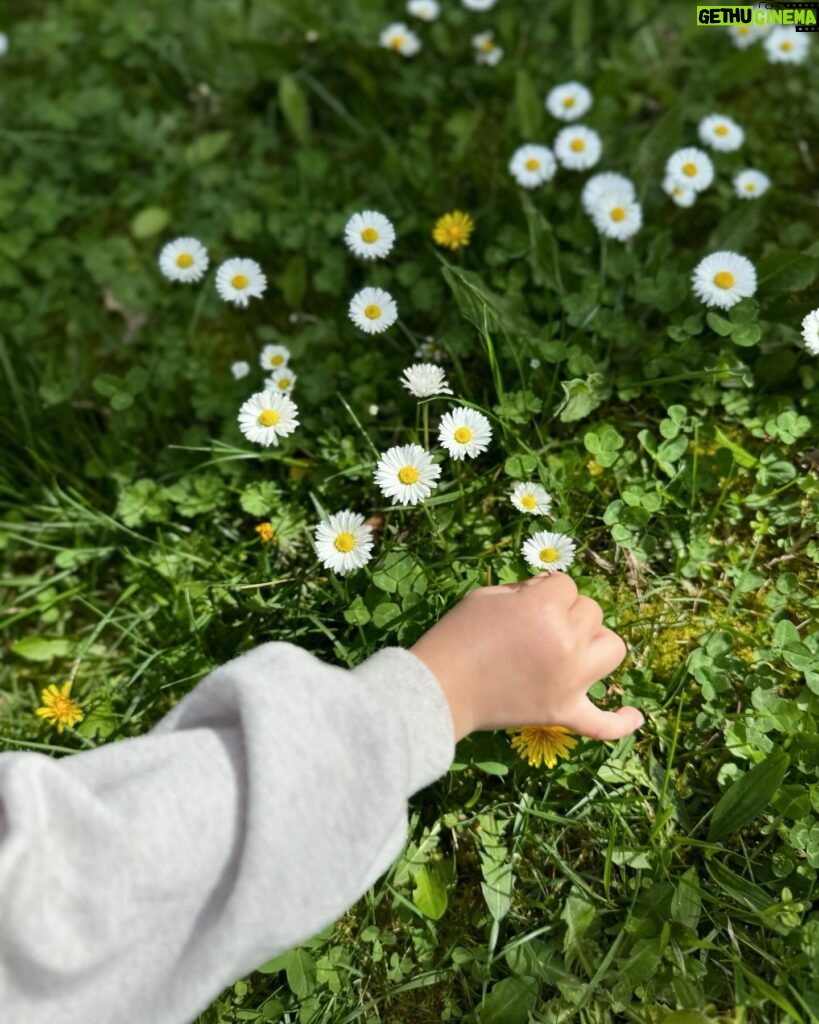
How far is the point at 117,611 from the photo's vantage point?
180 cm

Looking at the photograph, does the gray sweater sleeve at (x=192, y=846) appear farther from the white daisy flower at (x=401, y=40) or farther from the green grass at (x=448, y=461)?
the white daisy flower at (x=401, y=40)

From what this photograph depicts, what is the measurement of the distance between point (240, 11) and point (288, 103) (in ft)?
1.21

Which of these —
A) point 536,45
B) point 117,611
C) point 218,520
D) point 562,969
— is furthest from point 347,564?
point 536,45

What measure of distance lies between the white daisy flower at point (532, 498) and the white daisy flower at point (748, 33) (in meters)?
1.43

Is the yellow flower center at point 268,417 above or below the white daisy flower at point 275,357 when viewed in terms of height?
above

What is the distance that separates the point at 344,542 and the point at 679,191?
1087 mm

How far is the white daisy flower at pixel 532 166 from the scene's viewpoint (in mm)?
1975

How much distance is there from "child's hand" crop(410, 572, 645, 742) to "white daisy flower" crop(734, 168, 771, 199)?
3.77ft

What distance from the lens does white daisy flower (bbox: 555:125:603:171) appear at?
201 cm

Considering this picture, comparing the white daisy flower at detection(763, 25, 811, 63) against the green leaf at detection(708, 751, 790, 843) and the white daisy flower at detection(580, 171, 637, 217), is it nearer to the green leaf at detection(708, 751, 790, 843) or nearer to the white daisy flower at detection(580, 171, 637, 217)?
the white daisy flower at detection(580, 171, 637, 217)

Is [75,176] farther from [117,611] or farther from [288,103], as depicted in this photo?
[117,611]

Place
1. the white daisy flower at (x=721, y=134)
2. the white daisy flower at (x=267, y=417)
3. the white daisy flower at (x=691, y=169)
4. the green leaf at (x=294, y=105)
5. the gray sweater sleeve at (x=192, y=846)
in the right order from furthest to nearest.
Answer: the green leaf at (x=294, y=105), the white daisy flower at (x=721, y=134), the white daisy flower at (x=691, y=169), the white daisy flower at (x=267, y=417), the gray sweater sleeve at (x=192, y=846)

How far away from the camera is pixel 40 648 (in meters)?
1.78

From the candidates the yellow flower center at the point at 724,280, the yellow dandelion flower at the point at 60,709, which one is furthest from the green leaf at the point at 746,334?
the yellow dandelion flower at the point at 60,709
